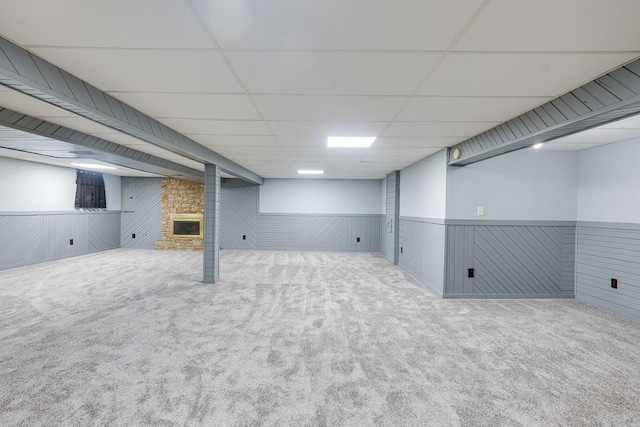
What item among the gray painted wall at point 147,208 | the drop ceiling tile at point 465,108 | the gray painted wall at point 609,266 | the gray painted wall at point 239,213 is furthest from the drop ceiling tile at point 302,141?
the gray painted wall at point 147,208

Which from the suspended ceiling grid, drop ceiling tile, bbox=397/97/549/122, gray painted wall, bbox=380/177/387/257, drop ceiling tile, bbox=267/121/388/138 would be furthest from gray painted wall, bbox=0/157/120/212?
gray painted wall, bbox=380/177/387/257

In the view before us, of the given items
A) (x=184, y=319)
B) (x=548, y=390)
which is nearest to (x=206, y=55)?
(x=184, y=319)

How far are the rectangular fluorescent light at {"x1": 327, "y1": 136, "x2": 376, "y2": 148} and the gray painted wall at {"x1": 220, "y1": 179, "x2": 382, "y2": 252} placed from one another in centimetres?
492

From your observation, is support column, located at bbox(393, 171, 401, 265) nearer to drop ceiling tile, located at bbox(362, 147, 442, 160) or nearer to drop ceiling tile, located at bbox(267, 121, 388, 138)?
drop ceiling tile, located at bbox(362, 147, 442, 160)

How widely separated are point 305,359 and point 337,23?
2435 mm

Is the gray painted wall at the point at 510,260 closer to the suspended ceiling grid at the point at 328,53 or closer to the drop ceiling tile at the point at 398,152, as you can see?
the drop ceiling tile at the point at 398,152

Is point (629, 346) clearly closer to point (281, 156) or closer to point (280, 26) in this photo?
point (280, 26)

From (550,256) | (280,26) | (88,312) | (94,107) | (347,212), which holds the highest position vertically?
(280,26)

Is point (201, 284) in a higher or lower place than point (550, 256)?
lower

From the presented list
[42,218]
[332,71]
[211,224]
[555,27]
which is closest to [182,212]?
[42,218]

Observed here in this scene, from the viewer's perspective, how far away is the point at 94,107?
2.32 m

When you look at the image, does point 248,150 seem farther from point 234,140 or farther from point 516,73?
point 516,73

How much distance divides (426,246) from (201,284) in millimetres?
3912

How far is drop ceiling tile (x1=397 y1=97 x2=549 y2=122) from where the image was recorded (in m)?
2.47
